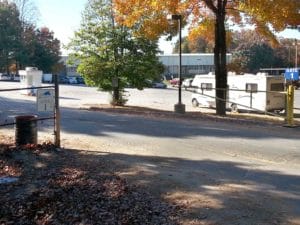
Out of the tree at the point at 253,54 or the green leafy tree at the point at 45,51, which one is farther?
the tree at the point at 253,54

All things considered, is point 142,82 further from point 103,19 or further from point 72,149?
point 72,149

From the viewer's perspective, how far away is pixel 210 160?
10102 millimetres

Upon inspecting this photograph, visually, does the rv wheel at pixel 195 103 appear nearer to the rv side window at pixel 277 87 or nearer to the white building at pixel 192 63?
the rv side window at pixel 277 87

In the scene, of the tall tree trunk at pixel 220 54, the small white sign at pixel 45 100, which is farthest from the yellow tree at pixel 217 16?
the small white sign at pixel 45 100

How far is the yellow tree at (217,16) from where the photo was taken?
1977 cm

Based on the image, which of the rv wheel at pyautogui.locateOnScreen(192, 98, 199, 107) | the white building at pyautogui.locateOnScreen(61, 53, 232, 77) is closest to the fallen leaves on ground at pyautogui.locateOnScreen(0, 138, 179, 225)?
the rv wheel at pyautogui.locateOnScreen(192, 98, 199, 107)

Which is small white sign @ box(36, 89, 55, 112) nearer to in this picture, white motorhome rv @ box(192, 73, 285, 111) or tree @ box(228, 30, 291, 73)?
white motorhome rv @ box(192, 73, 285, 111)

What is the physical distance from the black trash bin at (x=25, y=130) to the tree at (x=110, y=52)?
1595 centimetres

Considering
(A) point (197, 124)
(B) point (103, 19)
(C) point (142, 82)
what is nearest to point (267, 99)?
(C) point (142, 82)

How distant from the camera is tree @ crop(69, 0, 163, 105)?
2698 cm

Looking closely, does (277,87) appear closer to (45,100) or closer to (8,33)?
(45,100)

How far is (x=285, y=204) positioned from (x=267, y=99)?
24.1 m

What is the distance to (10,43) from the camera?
85.9 m

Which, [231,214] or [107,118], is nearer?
[231,214]
